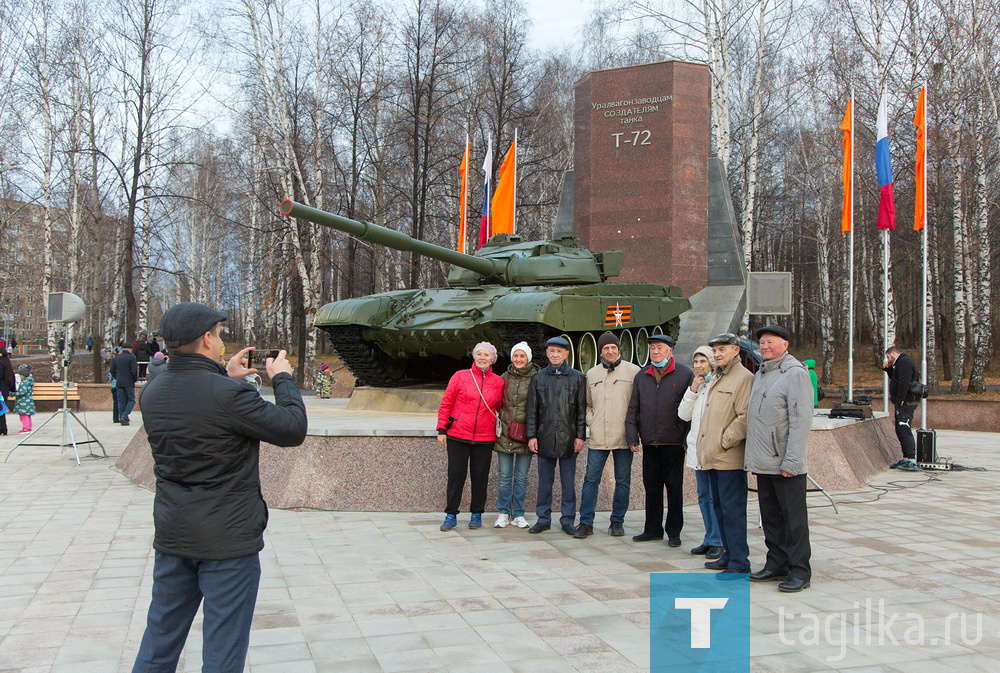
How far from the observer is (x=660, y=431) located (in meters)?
7.10

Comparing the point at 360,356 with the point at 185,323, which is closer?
the point at 185,323

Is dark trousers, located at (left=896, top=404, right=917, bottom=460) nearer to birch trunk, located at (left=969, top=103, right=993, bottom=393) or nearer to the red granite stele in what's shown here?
the red granite stele

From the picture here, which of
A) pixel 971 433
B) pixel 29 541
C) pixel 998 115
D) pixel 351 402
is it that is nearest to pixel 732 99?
pixel 998 115

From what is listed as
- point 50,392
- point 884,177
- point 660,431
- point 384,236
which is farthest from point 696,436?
point 50,392

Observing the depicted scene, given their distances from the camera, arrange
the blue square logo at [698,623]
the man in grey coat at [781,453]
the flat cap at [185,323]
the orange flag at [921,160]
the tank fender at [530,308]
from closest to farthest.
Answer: the flat cap at [185,323] < the blue square logo at [698,623] < the man in grey coat at [781,453] < the tank fender at [530,308] < the orange flag at [921,160]

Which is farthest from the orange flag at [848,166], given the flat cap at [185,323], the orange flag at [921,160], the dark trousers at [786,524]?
the flat cap at [185,323]

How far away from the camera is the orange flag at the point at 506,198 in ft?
70.7

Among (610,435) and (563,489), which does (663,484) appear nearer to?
(610,435)

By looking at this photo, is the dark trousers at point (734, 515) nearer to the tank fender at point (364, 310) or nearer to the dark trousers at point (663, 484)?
the dark trousers at point (663, 484)

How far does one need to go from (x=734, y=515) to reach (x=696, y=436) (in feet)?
2.34

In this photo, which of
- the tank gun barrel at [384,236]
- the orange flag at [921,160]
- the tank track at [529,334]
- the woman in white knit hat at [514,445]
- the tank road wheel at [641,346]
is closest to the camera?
the woman in white knit hat at [514,445]

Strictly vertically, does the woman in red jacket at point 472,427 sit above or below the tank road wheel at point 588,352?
below

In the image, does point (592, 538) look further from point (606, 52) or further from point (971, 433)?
point (606, 52)

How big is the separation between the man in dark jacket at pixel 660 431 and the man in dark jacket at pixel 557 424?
47 centimetres
